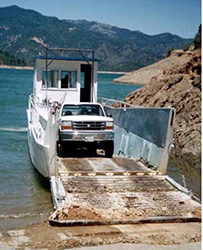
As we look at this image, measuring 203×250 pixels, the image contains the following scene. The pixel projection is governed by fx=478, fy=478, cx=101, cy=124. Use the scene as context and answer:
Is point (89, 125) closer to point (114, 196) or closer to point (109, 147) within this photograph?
point (109, 147)

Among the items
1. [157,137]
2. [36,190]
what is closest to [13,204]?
[36,190]

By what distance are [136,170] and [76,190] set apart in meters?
2.57

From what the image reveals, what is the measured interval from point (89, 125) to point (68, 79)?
7.27m

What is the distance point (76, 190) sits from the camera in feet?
37.0

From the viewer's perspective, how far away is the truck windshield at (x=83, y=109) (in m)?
15.7

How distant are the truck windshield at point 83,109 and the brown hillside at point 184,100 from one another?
480 centimetres

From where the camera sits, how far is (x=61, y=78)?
21547mm

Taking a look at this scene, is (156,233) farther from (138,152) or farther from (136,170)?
(138,152)

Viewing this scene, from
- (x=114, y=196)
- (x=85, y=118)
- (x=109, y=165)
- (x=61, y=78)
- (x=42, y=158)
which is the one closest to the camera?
(x=114, y=196)


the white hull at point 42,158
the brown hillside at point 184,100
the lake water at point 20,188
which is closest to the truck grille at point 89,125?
the white hull at point 42,158

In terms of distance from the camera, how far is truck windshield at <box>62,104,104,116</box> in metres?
15.7

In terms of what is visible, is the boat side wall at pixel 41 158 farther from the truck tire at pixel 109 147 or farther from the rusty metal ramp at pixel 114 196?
the truck tire at pixel 109 147

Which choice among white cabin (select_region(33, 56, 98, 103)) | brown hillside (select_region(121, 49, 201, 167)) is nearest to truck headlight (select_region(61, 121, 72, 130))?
brown hillside (select_region(121, 49, 201, 167))

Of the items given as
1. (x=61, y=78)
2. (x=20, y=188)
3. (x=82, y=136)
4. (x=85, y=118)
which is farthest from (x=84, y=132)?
(x=61, y=78)
